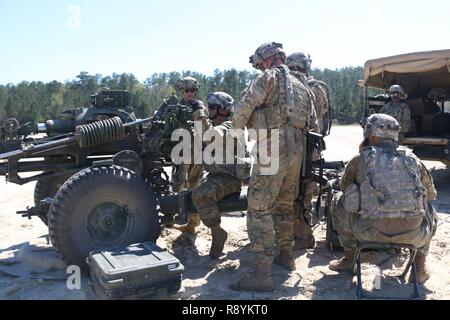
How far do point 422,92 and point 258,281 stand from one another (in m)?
8.80

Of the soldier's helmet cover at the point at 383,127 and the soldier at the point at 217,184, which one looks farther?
the soldier at the point at 217,184

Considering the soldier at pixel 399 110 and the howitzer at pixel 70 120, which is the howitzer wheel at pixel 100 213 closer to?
the howitzer at pixel 70 120

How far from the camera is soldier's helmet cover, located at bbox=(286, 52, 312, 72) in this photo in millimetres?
5168

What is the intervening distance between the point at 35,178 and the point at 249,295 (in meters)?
2.57

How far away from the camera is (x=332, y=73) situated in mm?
84500

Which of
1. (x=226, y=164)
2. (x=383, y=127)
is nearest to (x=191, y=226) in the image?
(x=226, y=164)

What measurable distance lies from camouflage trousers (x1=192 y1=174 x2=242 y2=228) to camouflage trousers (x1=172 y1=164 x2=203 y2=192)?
34.1 inches

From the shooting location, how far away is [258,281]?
3916 mm

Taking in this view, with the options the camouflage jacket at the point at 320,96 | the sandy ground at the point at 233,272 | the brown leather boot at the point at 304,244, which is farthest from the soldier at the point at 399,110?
the brown leather boot at the point at 304,244

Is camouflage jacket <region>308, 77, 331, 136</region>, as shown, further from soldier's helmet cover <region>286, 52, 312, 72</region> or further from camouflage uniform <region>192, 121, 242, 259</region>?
camouflage uniform <region>192, 121, 242, 259</region>

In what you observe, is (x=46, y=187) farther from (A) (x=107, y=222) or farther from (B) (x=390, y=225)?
(B) (x=390, y=225)

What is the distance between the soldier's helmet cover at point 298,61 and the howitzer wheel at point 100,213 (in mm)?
2089

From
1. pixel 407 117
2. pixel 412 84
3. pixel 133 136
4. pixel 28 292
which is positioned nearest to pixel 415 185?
pixel 133 136

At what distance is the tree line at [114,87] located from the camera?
143 ft
